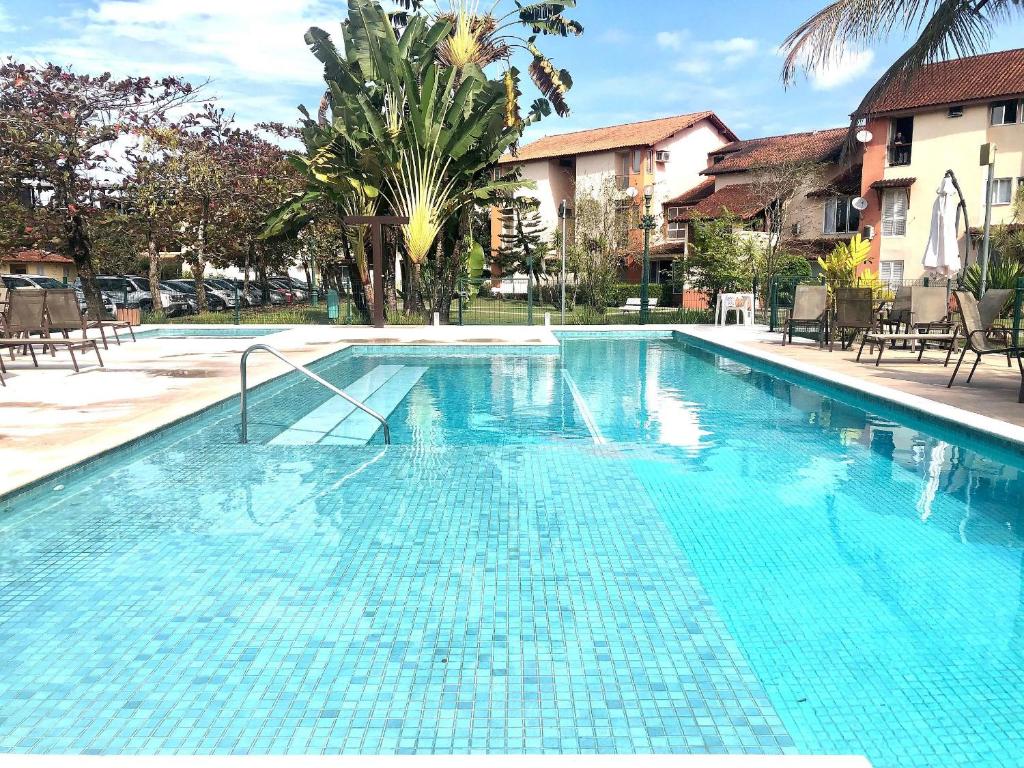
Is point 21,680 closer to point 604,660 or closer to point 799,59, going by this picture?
point 604,660

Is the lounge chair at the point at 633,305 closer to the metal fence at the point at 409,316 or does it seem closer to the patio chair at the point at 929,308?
the metal fence at the point at 409,316

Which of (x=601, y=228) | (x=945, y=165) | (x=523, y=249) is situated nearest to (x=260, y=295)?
(x=523, y=249)

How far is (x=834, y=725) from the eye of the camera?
2826mm

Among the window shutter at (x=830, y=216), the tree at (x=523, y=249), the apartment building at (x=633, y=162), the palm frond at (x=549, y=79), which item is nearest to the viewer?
the palm frond at (x=549, y=79)

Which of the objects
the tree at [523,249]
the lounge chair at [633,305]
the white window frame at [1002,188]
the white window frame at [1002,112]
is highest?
the white window frame at [1002,112]

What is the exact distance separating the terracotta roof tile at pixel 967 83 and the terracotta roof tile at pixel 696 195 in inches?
446

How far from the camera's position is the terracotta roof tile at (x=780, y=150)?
35.1 metres

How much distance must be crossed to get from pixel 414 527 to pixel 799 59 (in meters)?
13.7

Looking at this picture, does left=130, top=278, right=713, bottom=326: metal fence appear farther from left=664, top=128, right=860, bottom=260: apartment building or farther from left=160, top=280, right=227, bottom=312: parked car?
left=664, top=128, right=860, bottom=260: apartment building

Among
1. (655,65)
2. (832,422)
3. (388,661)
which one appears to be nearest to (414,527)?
(388,661)

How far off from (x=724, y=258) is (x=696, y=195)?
15.4 meters

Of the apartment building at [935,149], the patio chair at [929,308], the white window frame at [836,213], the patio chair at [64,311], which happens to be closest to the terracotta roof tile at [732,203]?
the white window frame at [836,213]

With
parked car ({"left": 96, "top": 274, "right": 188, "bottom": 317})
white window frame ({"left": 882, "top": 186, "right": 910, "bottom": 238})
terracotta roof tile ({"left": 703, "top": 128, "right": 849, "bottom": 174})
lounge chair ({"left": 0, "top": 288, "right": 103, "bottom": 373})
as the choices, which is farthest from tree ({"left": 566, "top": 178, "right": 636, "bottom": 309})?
lounge chair ({"left": 0, "top": 288, "right": 103, "bottom": 373})

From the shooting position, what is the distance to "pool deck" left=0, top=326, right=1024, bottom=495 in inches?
253
